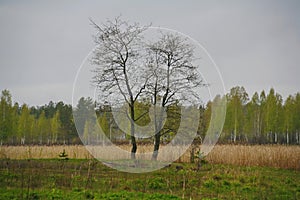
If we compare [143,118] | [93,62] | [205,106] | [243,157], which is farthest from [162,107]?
[243,157]

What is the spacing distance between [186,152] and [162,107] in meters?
3.75

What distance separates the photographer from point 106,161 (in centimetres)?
1781

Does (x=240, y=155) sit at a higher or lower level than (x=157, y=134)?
lower

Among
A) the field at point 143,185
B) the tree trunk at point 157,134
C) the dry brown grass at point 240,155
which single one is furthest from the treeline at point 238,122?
the field at point 143,185

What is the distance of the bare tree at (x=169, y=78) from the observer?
661 inches

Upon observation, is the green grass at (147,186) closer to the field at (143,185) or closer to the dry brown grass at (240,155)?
the field at (143,185)

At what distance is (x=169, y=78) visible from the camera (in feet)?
55.5

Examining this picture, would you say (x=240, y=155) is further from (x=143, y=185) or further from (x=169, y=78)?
(x=143, y=185)

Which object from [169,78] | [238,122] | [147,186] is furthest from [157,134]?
[238,122]

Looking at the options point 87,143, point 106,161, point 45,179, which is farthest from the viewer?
point 87,143

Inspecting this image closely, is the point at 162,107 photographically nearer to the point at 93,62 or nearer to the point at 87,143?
the point at 93,62

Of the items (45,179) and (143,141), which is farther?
(143,141)

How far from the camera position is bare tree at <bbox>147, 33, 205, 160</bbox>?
16.8 metres

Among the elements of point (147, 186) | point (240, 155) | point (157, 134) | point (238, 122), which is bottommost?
point (147, 186)
